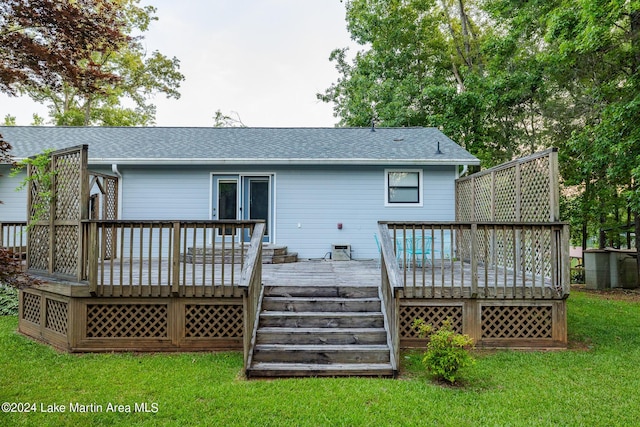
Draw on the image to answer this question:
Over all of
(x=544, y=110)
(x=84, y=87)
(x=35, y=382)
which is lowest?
(x=35, y=382)

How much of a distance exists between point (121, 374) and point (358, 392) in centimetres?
251

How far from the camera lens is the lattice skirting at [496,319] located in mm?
4961

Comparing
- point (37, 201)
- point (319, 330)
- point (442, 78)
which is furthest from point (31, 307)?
point (442, 78)

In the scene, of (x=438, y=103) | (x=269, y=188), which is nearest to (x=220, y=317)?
(x=269, y=188)

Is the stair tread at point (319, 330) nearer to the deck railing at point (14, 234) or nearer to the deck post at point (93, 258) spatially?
the deck post at point (93, 258)

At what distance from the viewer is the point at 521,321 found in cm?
501

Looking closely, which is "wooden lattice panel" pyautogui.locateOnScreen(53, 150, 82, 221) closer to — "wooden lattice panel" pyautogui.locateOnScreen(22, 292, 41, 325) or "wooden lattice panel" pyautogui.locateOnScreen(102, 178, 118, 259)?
"wooden lattice panel" pyautogui.locateOnScreen(22, 292, 41, 325)

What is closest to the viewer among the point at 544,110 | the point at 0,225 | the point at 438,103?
the point at 0,225

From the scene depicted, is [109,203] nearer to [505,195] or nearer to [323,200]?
[323,200]

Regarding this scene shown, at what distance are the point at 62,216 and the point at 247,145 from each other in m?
5.25

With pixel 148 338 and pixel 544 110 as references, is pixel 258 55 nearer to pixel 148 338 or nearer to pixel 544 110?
pixel 544 110

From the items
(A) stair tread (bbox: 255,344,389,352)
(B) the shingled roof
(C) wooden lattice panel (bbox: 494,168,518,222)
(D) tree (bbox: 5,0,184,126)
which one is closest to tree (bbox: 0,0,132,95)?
(A) stair tread (bbox: 255,344,389,352)

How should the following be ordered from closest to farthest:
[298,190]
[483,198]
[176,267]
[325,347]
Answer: [325,347] < [176,267] < [483,198] < [298,190]

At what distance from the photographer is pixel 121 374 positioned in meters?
4.09
